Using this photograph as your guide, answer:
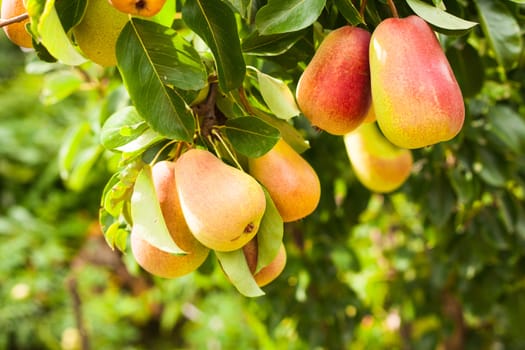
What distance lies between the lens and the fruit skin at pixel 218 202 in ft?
1.62

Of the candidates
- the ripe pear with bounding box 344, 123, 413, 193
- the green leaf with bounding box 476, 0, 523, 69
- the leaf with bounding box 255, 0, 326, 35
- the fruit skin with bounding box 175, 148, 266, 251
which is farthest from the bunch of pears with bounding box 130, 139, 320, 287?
the ripe pear with bounding box 344, 123, 413, 193

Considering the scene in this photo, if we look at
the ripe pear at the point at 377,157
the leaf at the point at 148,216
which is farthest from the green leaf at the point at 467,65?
the leaf at the point at 148,216

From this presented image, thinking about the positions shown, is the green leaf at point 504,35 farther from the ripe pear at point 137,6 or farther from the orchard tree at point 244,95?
the ripe pear at point 137,6

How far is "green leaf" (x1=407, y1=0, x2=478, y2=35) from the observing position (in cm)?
52

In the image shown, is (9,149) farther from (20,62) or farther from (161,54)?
(161,54)

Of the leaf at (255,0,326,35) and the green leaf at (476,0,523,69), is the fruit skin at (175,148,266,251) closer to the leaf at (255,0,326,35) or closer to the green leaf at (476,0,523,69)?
the leaf at (255,0,326,35)

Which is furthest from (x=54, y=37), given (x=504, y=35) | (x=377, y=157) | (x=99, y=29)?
A: (x=377, y=157)

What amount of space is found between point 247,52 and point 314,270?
0.69 metres

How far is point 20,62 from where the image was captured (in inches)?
107

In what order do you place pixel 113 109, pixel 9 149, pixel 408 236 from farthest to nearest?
pixel 9 149
pixel 408 236
pixel 113 109

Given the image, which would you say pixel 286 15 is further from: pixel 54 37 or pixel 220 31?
pixel 54 37

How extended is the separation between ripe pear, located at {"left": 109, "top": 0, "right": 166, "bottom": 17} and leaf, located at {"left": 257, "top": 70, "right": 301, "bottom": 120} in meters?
0.13

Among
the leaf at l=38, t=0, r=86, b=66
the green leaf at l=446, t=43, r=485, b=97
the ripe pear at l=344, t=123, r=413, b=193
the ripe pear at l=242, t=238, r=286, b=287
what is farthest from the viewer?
the ripe pear at l=344, t=123, r=413, b=193

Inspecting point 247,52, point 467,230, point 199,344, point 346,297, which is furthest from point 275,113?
point 199,344
